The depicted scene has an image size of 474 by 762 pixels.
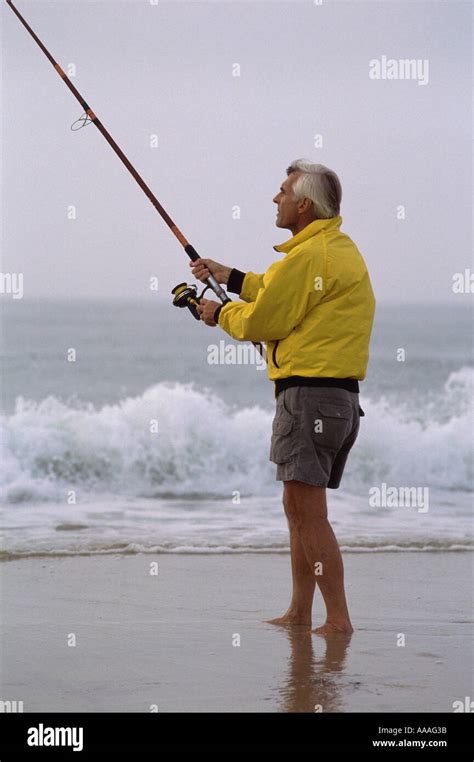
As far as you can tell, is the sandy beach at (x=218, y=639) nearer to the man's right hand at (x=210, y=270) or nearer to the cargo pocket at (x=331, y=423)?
the cargo pocket at (x=331, y=423)

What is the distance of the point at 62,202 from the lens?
13672 millimetres

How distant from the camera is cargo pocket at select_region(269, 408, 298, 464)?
4.00m

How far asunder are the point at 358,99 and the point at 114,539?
26.3ft

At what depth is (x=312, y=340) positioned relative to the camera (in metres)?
3.93

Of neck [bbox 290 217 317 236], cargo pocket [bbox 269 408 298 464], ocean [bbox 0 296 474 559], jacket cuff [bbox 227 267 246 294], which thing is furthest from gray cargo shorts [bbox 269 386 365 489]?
ocean [bbox 0 296 474 559]

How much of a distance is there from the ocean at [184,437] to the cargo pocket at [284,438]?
6.46 ft

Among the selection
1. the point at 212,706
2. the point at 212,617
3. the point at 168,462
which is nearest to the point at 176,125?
the point at 168,462

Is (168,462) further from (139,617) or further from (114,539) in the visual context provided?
(139,617)

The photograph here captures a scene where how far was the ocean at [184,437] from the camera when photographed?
656 centimetres

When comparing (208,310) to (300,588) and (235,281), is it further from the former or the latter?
(300,588)

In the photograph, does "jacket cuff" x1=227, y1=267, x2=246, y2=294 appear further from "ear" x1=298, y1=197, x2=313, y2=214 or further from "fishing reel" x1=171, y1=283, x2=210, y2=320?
"ear" x1=298, y1=197, x2=313, y2=214

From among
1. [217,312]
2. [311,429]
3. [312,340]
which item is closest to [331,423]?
[311,429]

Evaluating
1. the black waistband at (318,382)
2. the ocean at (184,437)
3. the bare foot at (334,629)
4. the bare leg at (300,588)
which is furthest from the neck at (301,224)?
the ocean at (184,437)

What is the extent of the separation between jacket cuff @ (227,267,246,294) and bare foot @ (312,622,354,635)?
1.09 m
